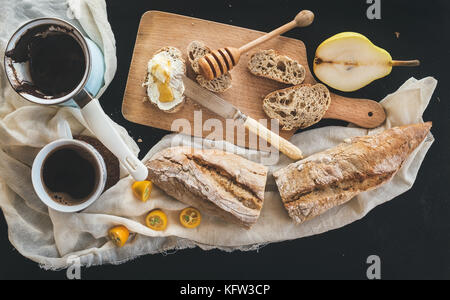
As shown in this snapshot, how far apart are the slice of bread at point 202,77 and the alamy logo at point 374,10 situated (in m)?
0.89

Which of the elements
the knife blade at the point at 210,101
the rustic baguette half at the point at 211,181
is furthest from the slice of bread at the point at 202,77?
the rustic baguette half at the point at 211,181

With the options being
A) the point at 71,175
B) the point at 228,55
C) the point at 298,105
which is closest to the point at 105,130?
the point at 71,175

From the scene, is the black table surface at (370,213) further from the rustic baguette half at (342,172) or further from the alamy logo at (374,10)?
the rustic baguette half at (342,172)

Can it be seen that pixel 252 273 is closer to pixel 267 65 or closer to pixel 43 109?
pixel 267 65

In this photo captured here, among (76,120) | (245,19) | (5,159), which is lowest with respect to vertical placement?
(5,159)

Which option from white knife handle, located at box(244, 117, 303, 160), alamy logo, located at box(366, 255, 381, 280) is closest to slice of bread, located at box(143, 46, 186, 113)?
white knife handle, located at box(244, 117, 303, 160)

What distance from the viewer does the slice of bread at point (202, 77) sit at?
6.52 ft

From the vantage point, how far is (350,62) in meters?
1.99

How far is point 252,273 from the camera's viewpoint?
7.03 ft

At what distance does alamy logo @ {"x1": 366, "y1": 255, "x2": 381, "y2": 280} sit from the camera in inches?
85.1

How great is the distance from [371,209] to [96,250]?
1500 millimetres

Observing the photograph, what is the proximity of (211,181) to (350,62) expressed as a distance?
98cm

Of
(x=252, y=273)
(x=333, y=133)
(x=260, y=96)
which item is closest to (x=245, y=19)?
(x=260, y=96)

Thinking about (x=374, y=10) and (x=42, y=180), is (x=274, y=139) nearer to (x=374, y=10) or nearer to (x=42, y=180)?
(x=374, y=10)
